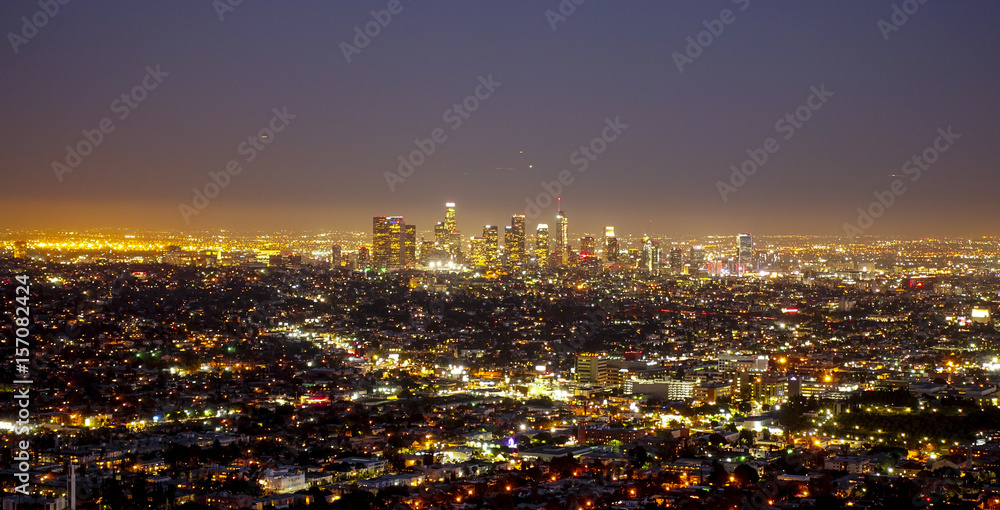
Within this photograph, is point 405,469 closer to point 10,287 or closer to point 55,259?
point 10,287

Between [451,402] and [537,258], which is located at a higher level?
[537,258]

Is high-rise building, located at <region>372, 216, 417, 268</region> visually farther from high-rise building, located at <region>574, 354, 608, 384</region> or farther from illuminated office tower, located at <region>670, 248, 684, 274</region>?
high-rise building, located at <region>574, 354, 608, 384</region>

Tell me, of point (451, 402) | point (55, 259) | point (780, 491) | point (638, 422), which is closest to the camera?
point (780, 491)

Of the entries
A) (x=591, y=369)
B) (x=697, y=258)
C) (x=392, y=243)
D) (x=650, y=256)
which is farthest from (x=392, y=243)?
(x=591, y=369)

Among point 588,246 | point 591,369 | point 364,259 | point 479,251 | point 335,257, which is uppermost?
point 588,246

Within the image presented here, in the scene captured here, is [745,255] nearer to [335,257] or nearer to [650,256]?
[650,256]

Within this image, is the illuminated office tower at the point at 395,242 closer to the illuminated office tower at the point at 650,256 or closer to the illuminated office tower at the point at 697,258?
the illuminated office tower at the point at 650,256

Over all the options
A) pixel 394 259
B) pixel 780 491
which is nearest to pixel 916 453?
pixel 780 491

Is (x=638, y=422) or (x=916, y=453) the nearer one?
(x=916, y=453)

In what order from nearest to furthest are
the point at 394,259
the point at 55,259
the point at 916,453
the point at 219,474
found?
the point at 219,474
the point at 916,453
the point at 55,259
the point at 394,259
